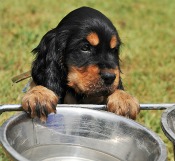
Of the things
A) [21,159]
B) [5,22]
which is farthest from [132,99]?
[5,22]

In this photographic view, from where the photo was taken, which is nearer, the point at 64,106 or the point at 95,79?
the point at 64,106

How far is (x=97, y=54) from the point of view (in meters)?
3.74

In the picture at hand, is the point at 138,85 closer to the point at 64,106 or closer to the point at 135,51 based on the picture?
the point at 135,51

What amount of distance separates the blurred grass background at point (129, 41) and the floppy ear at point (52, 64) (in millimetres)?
671

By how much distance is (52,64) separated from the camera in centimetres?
391

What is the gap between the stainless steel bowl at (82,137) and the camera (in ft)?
9.96

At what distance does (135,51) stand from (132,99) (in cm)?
388

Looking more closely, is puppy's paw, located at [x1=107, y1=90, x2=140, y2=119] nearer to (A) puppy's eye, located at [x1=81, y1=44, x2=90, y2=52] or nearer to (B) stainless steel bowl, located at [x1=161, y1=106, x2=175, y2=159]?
(B) stainless steel bowl, located at [x1=161, y1=106, x2=175, y2=159]

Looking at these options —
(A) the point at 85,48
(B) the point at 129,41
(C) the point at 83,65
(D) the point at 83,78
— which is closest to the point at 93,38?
(A) the point at 85,48

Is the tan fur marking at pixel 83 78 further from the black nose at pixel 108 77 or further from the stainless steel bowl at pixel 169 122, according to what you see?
the stainless steel bowl at pixel 169 122

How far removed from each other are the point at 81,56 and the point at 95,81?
338 millimetres

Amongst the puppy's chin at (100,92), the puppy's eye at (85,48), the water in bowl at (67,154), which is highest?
the puppy's eye at (85,48)

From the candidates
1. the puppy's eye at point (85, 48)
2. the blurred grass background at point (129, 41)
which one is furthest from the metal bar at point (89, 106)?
the blurred grass background at point (129, 41)

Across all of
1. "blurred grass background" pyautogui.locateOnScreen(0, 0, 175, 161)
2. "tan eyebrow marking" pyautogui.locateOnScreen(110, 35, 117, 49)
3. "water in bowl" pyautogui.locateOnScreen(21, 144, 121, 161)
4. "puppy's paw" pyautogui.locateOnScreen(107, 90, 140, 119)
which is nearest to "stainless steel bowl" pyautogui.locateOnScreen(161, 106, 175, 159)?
"puppy's paw" pyautogui.locateOnScreen(107, 90, 140, 119)
